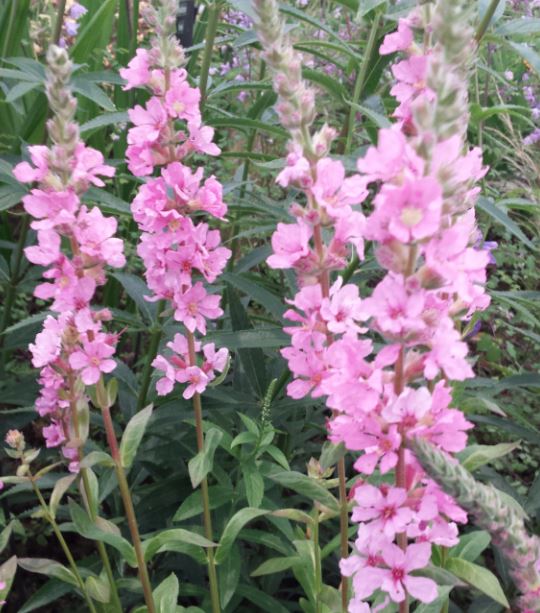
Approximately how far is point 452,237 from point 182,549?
1216 mm

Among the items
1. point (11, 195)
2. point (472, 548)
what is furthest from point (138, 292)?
point (472, 548)

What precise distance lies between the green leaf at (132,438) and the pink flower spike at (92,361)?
189 mm

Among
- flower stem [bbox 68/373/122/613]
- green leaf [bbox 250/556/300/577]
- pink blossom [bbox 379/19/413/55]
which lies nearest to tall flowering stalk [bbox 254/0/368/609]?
pink blossom [bbox 379/19/413/55]

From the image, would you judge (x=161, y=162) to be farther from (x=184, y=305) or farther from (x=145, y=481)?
(x=145, y=481)

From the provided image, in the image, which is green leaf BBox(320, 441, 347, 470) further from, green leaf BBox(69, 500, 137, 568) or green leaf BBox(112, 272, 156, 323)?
green leaf BBox(112, 272, 156, 323)

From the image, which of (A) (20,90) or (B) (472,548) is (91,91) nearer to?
(A) (20,90)

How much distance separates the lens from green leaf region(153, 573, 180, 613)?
1814 mm

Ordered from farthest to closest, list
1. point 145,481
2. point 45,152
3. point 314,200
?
point 145,481 < point 45,152 < point 314,200

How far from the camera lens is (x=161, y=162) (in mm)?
1660

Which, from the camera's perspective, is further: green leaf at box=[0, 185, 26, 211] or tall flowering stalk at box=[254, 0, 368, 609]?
green leaf at box=[0, 185, 26, 211]

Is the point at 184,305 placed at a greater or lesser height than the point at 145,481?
greater

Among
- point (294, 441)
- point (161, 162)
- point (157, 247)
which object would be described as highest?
point (161, 162)

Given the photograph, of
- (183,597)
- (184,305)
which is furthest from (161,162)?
(183,597)

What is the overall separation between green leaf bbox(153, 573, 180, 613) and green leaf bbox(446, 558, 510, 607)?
630 millimetres
